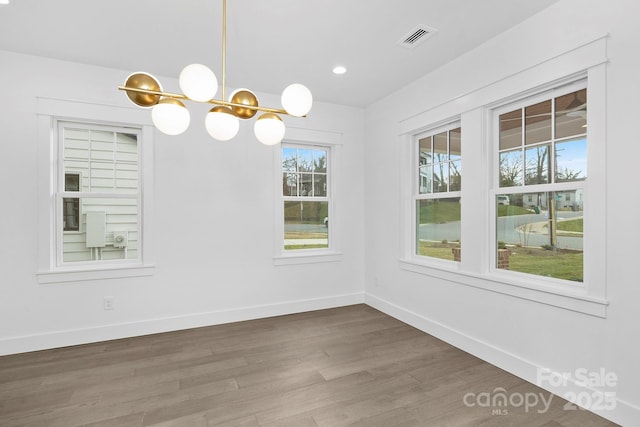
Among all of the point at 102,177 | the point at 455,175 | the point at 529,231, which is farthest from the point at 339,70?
the point at 102,177

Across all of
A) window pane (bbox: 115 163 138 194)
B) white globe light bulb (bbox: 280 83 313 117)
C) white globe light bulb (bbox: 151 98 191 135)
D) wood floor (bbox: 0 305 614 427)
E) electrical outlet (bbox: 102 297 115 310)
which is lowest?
wood floor (bbox: 0 305 614 427)

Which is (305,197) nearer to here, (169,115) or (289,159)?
(289,159)

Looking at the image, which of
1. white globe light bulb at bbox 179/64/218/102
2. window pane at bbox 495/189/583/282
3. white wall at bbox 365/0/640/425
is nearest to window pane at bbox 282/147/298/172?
white wall at bbox 365/0/640/425

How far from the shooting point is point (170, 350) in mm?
3047

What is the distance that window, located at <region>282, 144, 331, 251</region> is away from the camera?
4273 mm

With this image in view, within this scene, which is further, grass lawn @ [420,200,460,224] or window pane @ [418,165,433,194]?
window pane @ [418,165,433,194]

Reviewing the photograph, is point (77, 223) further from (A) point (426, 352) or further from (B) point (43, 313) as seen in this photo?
(A) point (426, 352)

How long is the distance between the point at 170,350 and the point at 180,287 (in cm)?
74

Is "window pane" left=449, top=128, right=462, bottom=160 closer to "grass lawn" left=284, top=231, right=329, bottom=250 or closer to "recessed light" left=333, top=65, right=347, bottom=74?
"recessed light" left=333, top=65, right=347, bottom=74

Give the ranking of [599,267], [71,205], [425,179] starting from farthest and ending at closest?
1. [425,179]
2. [71,205]
3. [599,267]

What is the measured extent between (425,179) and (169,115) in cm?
294

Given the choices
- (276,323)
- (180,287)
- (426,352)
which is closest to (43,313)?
(180,287)

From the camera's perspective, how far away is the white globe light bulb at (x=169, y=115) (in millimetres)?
1686

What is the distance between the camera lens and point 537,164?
2.59 meters
